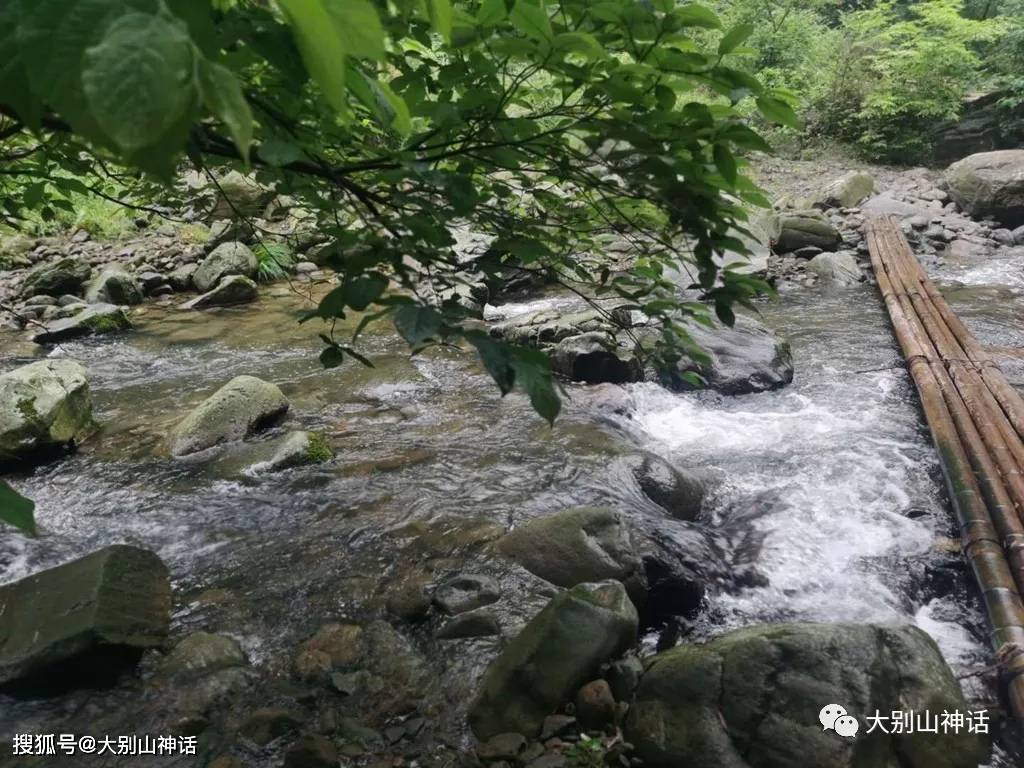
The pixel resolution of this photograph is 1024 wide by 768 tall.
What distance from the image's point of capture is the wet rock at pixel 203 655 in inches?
121

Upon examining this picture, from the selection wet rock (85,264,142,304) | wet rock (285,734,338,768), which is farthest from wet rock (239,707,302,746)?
wet rock (85,264,142,304)

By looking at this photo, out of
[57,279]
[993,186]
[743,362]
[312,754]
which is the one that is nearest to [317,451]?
[312,754]

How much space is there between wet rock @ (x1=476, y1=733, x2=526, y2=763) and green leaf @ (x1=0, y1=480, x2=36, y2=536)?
2.03 m

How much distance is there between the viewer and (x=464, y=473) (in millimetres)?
5004

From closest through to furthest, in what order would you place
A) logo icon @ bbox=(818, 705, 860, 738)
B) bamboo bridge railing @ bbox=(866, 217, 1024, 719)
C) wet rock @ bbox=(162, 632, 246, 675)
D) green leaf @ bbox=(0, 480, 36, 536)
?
green leaf @ bbox=(0, 480, 36, 536)
logo icon @ bbox=(818, 705, 860, 738)
wet rock @ bbox=(162, 632, 246, 675)
bamboo bridge railing @ bbox=(866, 217, 1024, 719)

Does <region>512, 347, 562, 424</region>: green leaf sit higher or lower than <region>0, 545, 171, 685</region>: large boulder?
higher

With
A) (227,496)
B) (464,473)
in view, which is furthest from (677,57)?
(227,496)

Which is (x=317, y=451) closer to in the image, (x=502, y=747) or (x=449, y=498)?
(x=449, y=498)

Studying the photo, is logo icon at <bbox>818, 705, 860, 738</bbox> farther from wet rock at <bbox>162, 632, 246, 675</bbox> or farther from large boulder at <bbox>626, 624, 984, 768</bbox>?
wet rock at <bbox>162, 632, 246, 675</bbox>

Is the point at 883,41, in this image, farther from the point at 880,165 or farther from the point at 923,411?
the point at 923,411

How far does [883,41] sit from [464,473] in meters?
20.8

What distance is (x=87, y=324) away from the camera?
30.3 ft

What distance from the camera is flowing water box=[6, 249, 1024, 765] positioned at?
11.4 ft

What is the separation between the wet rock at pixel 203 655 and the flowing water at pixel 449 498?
102 mm
